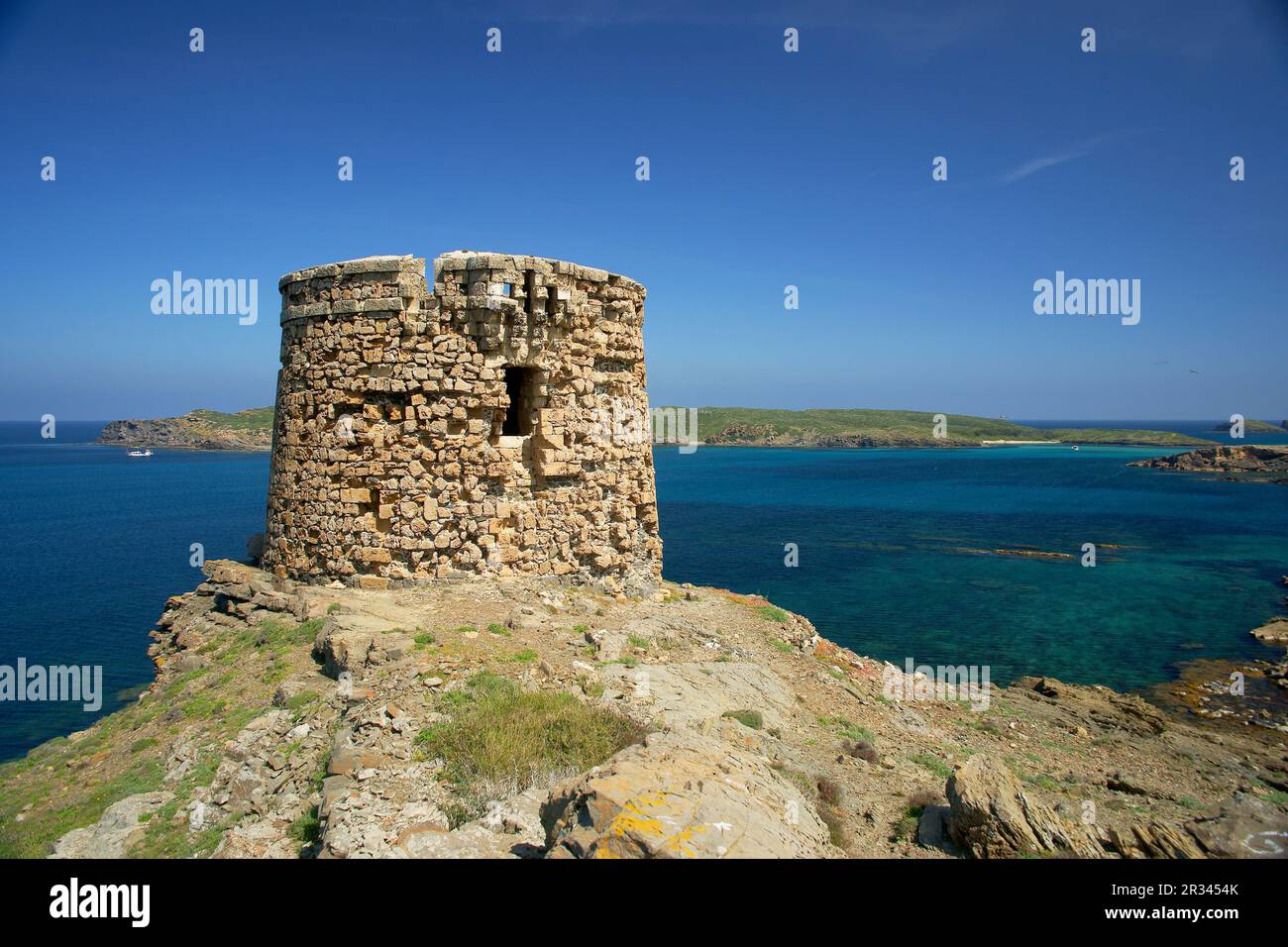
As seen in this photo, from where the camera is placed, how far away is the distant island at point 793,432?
423 feet

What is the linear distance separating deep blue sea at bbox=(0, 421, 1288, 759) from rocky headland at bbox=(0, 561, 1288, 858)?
10.8 metres

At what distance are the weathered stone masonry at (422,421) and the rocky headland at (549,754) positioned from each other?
0.66m

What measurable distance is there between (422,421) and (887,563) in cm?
3379

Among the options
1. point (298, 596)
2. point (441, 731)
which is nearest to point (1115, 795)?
point (441, 731)

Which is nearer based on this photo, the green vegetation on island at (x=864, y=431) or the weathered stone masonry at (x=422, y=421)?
the weathered stone masonry at (x=422, y=421)

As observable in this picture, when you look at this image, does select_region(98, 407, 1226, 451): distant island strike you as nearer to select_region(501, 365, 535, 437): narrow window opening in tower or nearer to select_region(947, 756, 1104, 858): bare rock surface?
select_region(501, 365, 535, 437): narrow window opening in tower

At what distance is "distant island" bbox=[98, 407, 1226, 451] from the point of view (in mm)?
128875

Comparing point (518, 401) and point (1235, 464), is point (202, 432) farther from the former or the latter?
point (1235, 464)

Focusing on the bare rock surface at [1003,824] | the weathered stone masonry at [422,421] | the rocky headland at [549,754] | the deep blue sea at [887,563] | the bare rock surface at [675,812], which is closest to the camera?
the bare rock surface at [675,812]

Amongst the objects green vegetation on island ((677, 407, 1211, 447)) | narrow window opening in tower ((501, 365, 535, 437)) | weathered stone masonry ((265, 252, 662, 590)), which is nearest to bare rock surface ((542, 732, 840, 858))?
weathered stone masonry ((265, 252, 662, 590))

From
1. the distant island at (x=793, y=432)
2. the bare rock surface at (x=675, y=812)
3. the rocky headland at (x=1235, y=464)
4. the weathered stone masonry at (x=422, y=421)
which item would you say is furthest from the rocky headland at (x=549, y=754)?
the distant island at (x=793, y=432)

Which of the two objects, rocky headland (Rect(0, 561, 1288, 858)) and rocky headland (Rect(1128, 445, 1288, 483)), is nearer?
rocky headland (Rect(0, 561, 1288, 858))

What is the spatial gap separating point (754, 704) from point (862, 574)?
1130 inches

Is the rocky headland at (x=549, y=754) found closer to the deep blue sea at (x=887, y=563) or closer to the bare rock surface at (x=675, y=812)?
the bare rock surface at (x=675, y=812)
